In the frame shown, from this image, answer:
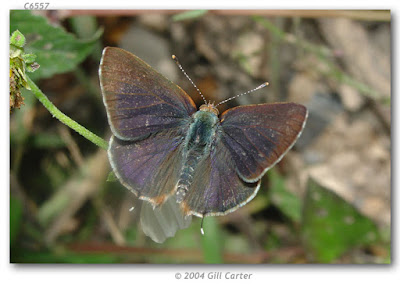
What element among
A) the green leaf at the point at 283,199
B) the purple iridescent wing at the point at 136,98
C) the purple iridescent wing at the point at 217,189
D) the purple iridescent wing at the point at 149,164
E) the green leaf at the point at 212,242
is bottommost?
the green leaf at the point at 283,199

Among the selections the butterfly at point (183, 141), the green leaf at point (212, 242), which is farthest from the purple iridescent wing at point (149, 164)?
the green leaf at point (212, 242)

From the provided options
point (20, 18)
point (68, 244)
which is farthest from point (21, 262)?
point (20, 18)

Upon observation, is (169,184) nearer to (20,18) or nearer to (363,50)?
(20,18)

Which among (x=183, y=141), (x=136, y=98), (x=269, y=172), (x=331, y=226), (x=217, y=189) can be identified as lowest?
(x=331, y=226)

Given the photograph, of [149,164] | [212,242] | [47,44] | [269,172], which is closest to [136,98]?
[149,164]

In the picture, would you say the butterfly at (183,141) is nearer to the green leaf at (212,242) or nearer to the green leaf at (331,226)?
the green leaf at (212,242)

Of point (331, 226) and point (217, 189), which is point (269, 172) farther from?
point (217, 189)
